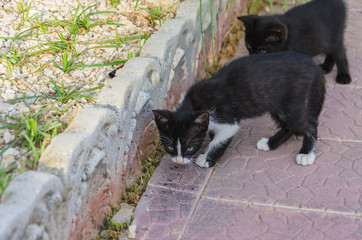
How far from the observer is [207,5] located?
4.99 m

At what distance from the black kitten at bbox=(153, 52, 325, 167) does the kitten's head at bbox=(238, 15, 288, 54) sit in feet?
2.01

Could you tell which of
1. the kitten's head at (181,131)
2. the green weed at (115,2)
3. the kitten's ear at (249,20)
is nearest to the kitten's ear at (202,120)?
the kitten's head at (181,131)

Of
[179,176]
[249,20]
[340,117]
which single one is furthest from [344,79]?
[179,176]

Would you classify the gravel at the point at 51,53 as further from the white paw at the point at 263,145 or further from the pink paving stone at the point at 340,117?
the pink paving stone at the point at 340,117

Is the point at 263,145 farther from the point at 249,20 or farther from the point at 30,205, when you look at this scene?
the point at 30,205

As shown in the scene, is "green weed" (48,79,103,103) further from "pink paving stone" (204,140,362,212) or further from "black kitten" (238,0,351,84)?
"black kitten" (238,0,351,84)

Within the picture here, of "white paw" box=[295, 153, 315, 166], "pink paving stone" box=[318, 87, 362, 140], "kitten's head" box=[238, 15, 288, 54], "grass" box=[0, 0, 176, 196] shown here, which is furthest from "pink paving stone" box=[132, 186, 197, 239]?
"kitten's head" box=[238, 15, 288, 54]

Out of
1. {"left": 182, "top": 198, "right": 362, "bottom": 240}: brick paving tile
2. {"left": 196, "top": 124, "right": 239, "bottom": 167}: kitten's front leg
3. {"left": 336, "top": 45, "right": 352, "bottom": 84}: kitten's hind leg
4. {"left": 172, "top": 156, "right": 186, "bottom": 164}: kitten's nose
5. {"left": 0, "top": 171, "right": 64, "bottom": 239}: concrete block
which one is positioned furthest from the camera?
{"left": 336, "top": 45, "right": 352, "bottom": 84}: kitten's hind leg

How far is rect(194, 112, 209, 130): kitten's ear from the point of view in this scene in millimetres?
3781

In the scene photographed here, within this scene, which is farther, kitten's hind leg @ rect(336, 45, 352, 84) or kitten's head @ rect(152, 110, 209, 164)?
kitten's hind leg @ rect(336, 45, 352, 84)

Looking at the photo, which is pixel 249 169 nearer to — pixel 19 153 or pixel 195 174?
pixel 195 174

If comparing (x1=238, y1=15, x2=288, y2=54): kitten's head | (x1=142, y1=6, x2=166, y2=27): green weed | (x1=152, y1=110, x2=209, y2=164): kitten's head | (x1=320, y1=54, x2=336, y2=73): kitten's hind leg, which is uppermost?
(x1=142, y1=6, x2=166, y2=27): green weed

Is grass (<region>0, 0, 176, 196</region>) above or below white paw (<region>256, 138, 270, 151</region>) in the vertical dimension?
above

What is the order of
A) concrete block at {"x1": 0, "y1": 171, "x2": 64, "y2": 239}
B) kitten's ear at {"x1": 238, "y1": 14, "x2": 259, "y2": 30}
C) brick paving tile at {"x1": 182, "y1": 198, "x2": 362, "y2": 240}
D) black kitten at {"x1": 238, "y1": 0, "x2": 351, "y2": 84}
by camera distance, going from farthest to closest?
kitten's ear at {"x1": 238, "y1": 14, "x2": 259, "y2": 30}, black kitten at {"x1": 238, "y1": 0, "x2": 351, "y2": 84}, brick paving tile at {"x1": 182, "y1": 198, "x2": 362, "y2": 240}, concrete block at {"x1": 0, "y1": 171, "x2": 64, "y2": 239}
